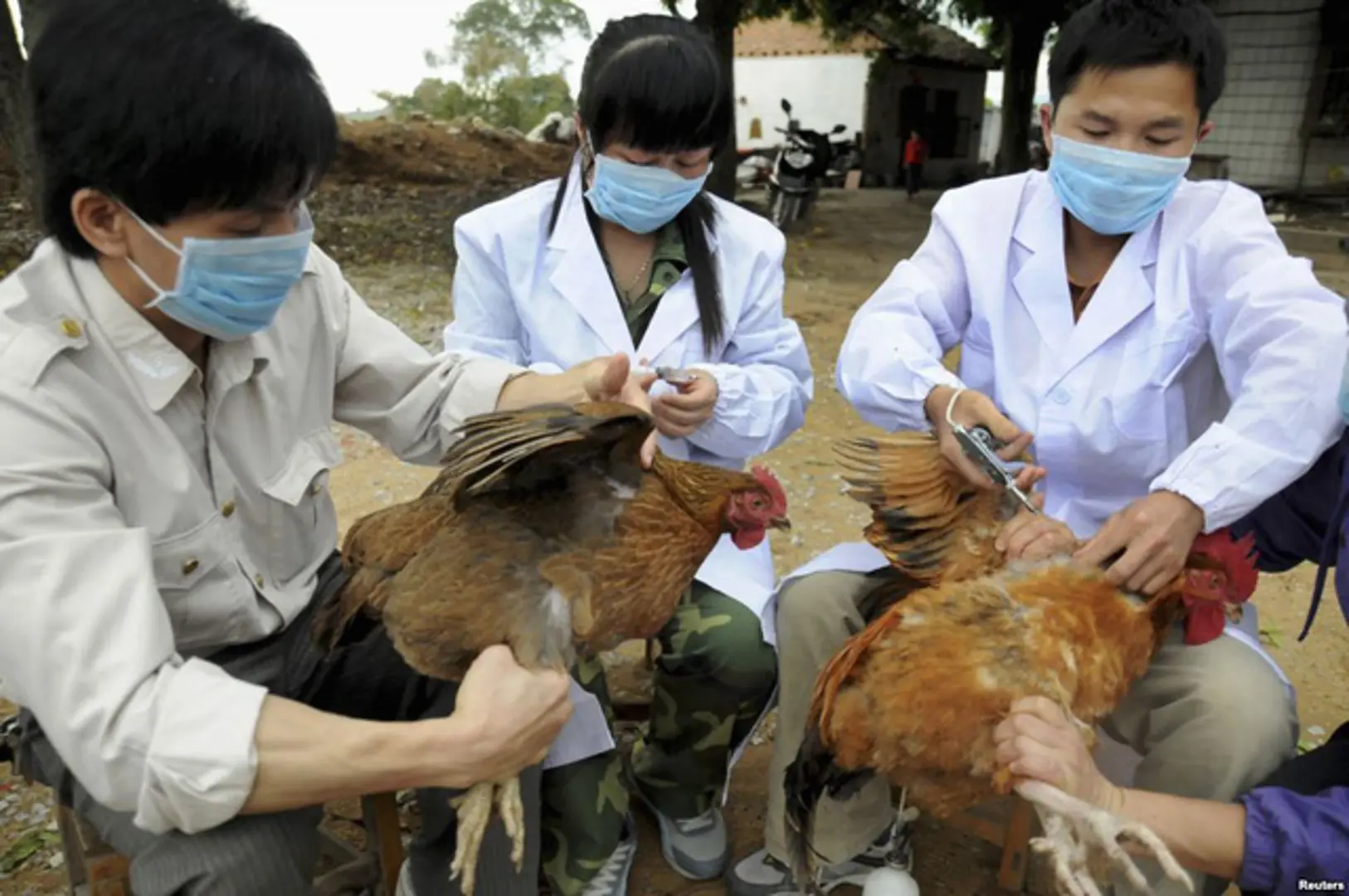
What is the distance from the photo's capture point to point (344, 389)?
8.10 ft

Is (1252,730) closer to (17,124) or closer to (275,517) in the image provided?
(275,517)

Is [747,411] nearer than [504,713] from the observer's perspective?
No

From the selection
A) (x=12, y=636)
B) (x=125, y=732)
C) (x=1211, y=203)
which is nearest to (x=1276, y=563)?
(x=1211, y=203)

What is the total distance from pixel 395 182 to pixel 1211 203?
17.3 metres

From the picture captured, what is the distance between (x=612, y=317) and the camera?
2.92m

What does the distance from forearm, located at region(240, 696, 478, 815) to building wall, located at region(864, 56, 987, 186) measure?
82.3 ft

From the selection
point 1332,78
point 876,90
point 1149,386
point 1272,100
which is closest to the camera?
point 1149,386


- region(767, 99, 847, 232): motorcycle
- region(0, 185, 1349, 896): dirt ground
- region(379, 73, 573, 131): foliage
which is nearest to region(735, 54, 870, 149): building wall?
region(379, 73, 573, 131): foliage

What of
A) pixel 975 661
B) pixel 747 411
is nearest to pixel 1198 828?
pixel 975 661

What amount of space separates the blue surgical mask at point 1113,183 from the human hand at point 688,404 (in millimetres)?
1054

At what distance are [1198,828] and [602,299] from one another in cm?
200

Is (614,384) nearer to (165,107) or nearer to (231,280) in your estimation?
(231,280)

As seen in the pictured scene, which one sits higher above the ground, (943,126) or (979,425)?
(979,425)

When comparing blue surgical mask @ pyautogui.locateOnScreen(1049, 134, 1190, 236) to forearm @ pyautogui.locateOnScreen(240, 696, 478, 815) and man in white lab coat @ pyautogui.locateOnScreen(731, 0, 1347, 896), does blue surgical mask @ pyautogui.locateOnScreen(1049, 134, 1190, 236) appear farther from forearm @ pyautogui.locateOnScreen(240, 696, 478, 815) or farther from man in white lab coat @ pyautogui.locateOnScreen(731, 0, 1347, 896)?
forearm @ pyautogui.locateOnScreen(240, 696, 478, 815)
